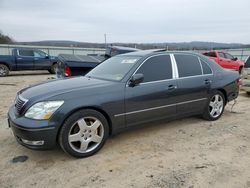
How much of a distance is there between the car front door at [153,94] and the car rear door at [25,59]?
12.4 m

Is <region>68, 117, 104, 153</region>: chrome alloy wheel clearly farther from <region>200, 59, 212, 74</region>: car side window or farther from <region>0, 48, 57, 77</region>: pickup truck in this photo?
<region>0, 48, 57, 77</region>: pickup truck

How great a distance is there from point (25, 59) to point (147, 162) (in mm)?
13477

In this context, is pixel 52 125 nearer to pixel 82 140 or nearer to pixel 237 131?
pixel 82 140

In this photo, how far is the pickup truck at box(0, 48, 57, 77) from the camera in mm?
14032

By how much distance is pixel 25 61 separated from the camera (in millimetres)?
14773

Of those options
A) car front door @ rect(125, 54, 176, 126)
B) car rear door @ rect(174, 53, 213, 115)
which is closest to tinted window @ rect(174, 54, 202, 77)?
car rear door @ rect(174, 53, 213, 115)

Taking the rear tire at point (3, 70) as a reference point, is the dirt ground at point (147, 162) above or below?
below

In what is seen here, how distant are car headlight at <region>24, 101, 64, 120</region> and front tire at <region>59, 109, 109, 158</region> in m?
0.25

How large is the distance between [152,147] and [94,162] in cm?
101

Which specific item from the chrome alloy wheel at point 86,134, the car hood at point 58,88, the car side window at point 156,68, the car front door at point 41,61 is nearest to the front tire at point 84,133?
the chrome alloy wheel at point 86,134

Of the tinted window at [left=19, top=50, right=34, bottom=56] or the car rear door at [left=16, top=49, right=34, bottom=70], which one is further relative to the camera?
the tinted window at [left=19, top=50, right=34, bottom=56]

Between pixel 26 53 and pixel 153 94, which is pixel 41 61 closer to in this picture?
pixel 26 53

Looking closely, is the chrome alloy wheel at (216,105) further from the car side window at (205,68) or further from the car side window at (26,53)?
the car side window at (26,53)

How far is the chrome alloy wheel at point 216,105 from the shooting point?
518 cm
